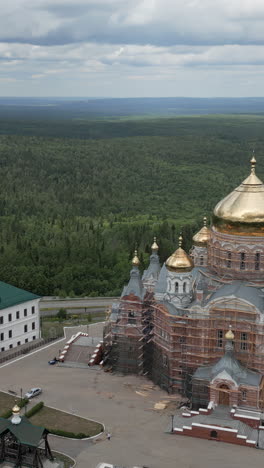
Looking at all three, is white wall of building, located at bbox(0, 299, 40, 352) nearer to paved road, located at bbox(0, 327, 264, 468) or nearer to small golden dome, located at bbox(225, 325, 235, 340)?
paved road, located at bbox(0, 327, 264, 468)

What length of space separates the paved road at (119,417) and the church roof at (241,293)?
298 inches

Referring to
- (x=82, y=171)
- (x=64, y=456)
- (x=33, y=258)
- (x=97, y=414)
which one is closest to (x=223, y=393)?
(x=97, y=414)

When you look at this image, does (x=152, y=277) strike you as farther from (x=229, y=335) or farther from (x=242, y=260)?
(x=229, y=335)

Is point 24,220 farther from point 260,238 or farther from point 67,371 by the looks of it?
point 260,238

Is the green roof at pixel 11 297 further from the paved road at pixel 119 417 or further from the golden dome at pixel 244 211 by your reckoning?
the golden dome at pixel 244 211

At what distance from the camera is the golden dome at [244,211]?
42219mm

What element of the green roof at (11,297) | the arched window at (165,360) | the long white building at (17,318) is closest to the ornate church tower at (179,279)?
the arched window at (165,360)

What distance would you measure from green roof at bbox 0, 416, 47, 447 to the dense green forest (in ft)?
112

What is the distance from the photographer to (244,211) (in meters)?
42.5

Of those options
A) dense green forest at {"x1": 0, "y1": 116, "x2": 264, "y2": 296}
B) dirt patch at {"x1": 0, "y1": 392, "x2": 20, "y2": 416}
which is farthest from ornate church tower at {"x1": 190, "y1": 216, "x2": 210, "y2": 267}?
dense green forest at {"x1": 0, "y1": 116, "x2": 264, "y2": 296}

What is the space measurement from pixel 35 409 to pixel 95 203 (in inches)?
3243

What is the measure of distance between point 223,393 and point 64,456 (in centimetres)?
1022

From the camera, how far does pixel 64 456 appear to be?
113 feet

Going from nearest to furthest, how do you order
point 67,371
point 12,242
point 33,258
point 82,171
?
point 67,371 → point 33,258 → point 12,242 → point 82,171
